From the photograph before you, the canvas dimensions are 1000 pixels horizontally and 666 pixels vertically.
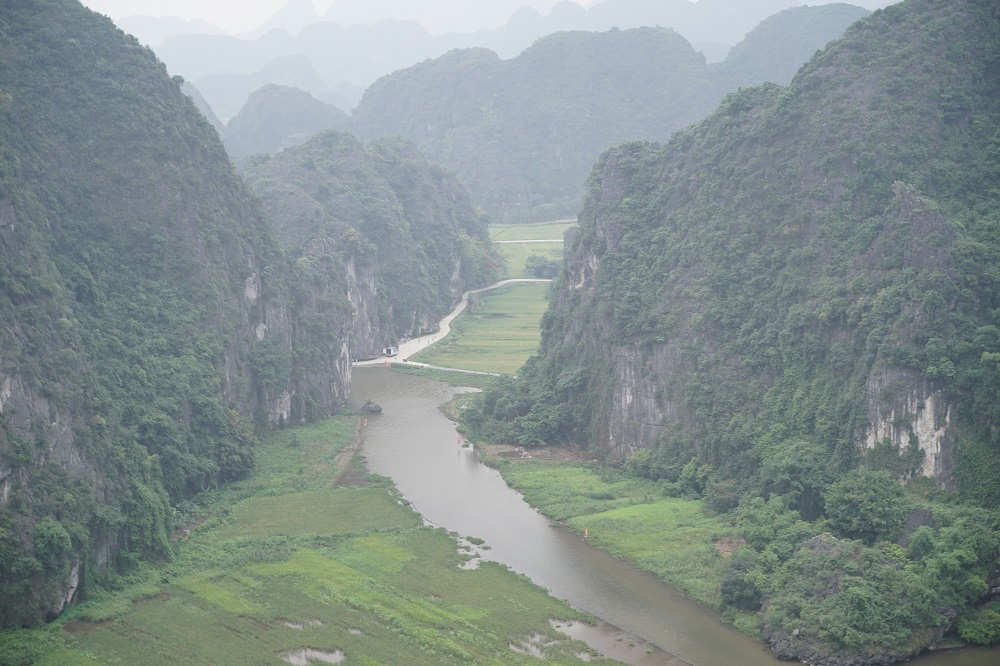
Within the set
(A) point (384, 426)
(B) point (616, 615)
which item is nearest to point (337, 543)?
(B) point (616, 615)

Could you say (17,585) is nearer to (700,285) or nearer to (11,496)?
(11,496)

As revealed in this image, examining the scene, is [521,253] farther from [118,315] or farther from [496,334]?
[118,315]

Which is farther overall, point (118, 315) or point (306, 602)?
point (118, 315)

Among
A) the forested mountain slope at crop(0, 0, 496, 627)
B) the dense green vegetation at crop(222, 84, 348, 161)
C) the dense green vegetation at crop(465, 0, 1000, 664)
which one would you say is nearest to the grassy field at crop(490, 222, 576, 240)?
the dense green vegetation at crop(222, 84, 348, 161)

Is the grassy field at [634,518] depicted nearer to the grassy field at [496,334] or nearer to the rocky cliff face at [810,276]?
the rocky cliff face at [810,276]

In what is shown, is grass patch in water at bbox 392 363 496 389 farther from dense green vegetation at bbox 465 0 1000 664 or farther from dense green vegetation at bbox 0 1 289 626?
dense green vegetation at bbox 0 1 289 626

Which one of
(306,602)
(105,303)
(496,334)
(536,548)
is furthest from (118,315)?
(496,334)

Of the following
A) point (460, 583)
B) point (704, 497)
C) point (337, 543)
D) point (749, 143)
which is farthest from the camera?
point (749, 143)
